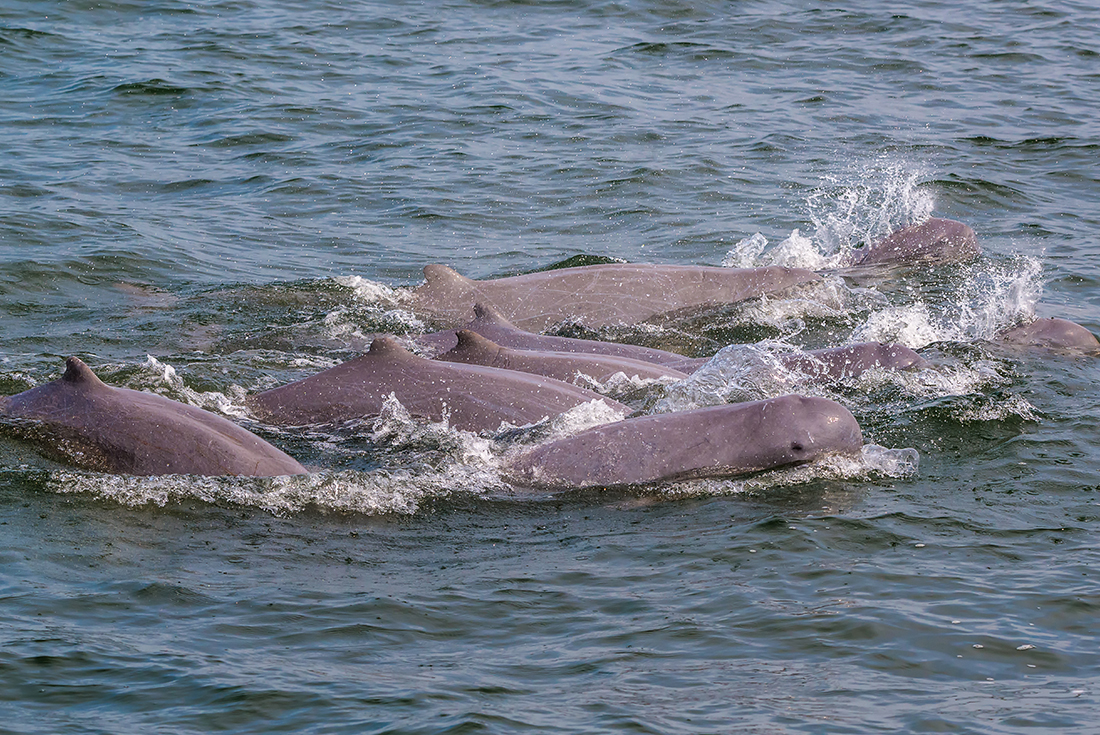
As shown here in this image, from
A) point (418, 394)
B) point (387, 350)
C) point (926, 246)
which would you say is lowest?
point (418, 394)

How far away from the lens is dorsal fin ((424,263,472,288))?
47.8 feet

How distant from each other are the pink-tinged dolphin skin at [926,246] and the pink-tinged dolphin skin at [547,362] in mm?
6036

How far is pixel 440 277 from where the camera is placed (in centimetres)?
1458

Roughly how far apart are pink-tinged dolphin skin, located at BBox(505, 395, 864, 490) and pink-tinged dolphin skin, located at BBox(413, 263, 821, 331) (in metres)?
4.41

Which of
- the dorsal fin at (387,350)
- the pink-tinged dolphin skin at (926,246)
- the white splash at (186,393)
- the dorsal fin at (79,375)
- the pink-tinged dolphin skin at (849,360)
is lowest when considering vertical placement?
the white splash at (186,393)

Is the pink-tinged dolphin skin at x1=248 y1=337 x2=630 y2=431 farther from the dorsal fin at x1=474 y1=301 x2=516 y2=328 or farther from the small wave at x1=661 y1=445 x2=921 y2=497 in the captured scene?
the dorsal fin at x1=474 y1=301 x2=516 y2=328

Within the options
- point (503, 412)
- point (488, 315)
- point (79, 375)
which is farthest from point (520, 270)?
point (79, 375)

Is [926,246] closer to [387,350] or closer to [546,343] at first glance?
[546,343]

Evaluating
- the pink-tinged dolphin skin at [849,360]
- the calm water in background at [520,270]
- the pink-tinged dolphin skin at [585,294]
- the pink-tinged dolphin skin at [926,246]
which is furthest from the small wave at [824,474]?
the pink-tinged dolphin skin at [926,246]

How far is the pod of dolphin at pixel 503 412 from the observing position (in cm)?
975

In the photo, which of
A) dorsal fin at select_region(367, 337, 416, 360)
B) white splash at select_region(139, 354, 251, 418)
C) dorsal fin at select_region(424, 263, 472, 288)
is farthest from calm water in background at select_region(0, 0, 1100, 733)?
dorsal fin at select_region(367, 337, 416, 360)

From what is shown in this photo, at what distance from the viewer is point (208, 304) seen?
15.0 m

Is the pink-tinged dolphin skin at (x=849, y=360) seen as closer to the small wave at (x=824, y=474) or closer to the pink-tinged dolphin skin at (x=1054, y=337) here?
the pink-tinged dolphin skin at (x=1054, y=337)

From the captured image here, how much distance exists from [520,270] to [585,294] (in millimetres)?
2157
